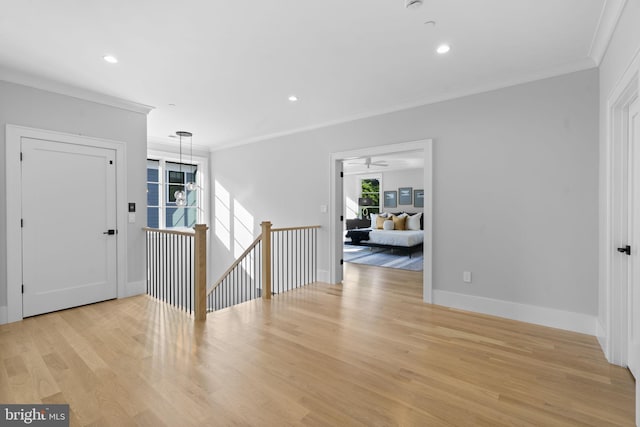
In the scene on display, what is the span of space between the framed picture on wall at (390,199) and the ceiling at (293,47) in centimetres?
622

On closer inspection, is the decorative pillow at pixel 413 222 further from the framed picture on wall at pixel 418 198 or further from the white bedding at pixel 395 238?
the framed picture on wall at pixel 418 198

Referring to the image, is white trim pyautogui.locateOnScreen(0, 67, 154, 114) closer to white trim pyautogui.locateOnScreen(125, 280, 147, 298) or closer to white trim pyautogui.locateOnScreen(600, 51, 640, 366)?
white trim pyautogui.locateOnScreen(125, 280, 147, 298)

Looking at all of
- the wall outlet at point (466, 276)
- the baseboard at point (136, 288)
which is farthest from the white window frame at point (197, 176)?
the wall outlet at point (466, 276)

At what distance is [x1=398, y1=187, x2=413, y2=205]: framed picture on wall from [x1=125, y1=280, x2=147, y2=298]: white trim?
7.72m

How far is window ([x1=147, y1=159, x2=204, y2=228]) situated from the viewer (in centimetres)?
634

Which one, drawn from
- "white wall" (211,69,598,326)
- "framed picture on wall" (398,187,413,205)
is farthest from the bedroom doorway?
"white wall" (211,69,598,326)

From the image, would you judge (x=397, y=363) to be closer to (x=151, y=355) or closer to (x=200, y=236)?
(x=151, y=355)

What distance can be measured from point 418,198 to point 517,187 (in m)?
6.32

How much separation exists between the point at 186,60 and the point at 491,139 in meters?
3.32

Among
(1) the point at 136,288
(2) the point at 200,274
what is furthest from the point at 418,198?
(1) the point at 136,288

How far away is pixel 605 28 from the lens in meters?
2.33

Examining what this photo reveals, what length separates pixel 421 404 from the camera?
1912 millimetres

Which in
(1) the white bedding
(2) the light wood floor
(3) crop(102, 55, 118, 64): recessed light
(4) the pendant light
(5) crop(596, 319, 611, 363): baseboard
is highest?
(3) crop(102, 55, 118, 64): recessed light

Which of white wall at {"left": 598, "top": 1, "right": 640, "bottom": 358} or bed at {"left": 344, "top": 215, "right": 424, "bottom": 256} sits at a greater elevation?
white wall at {"left": 598, "top": 1, "right": 640, "bottom": 358}
